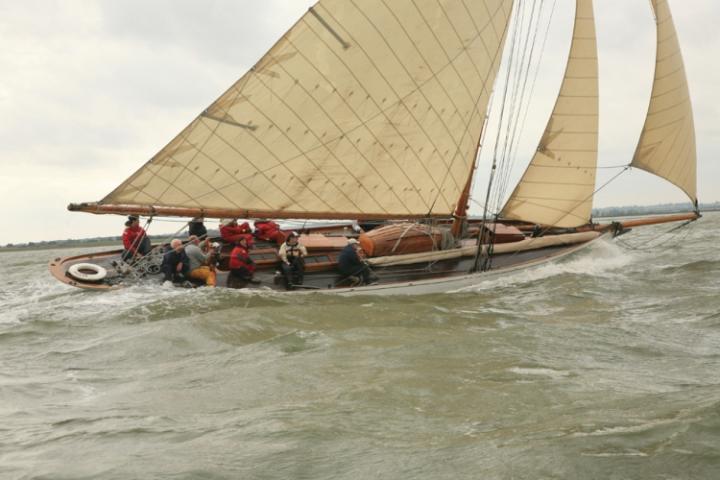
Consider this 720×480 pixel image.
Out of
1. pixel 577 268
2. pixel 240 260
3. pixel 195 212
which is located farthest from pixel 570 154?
pixel 195 212

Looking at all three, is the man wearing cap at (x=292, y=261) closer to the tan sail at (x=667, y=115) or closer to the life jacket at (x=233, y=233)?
the life jacket at (x=233, y=233)

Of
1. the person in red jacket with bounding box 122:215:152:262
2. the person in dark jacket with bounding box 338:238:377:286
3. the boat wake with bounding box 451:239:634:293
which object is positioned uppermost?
the person in red jacket with bounding box 122:215:152:262

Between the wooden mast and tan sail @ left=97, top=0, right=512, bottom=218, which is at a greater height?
tan sail @ left=97, top=0, right=512, bottom=218

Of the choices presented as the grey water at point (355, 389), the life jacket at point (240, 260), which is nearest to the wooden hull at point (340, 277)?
the life jacket at point (240, 260)

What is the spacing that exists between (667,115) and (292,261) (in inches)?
403

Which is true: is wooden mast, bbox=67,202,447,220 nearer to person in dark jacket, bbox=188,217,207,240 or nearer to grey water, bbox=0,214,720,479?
grey water, bbox=0,214,720,479

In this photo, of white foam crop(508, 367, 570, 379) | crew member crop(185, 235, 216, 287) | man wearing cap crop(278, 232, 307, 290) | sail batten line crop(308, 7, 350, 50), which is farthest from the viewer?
man wearing cap crop(278, 232, 307, 290)

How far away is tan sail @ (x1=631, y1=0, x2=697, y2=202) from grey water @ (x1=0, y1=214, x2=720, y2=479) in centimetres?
614

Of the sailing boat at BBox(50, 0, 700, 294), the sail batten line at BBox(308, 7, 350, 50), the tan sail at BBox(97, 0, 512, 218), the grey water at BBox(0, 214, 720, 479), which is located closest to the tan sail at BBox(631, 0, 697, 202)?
the sailing boat at BBox(50, 0, 700, 294)

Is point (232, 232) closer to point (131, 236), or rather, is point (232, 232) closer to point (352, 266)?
point (131, 236)

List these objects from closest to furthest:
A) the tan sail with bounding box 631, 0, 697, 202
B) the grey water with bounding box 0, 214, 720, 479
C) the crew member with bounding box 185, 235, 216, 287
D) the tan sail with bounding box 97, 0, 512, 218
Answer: the grey water with bounding box 0, 214, 720, 479
the tan sail with bounding box 97, 0, 512, 218
the crew member with bounding box 185, 235, 216, 287
the tan sail with bounding box 631, 0, 697, 202

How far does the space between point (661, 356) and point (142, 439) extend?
5574 millimetres

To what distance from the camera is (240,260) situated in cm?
1299

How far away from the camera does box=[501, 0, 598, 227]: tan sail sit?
16.5 meters
